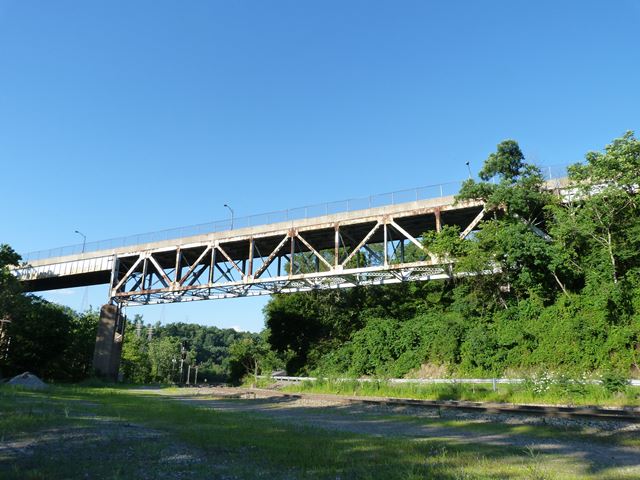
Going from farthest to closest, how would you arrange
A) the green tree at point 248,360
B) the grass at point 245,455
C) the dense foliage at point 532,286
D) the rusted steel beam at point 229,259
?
the green tree at point 248,360, the rusted steel beam at point 229,259, the dense foliage at point 532,286, the grass at point 245,455

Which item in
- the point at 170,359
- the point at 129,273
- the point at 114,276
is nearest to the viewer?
the point at 129,273

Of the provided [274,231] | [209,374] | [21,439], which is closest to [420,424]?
[21,439]

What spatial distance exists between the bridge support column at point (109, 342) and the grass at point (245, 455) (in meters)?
39.0

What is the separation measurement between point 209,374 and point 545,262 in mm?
92194

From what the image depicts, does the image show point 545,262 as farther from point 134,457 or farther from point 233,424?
point 134,457

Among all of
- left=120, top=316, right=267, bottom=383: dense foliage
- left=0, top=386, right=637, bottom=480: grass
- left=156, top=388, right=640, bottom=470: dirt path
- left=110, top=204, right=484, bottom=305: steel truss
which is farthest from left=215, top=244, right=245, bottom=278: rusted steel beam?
left=0, top=386, right=637, bottom=480: grass

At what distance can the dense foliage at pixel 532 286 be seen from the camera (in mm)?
24688

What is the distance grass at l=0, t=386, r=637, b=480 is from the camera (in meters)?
7.15

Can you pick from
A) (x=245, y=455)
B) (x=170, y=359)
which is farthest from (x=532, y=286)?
(x=170, y=359)

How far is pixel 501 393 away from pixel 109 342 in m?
41.3

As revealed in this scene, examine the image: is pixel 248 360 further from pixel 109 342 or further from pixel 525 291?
pixel 525 291

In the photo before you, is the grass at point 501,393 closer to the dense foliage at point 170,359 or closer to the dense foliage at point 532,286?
the dense foliage at point 532,286

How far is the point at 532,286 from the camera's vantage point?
2917 cm

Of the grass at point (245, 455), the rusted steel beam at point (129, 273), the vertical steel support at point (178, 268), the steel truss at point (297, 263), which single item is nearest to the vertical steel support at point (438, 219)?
the steel truss at point (297, 263)
